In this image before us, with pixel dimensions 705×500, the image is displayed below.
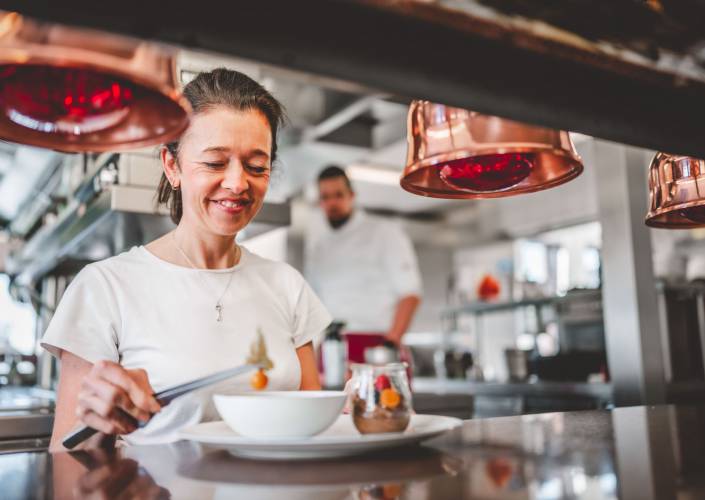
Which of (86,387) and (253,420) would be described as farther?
(86,387)

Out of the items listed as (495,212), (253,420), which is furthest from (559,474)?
(495,212)

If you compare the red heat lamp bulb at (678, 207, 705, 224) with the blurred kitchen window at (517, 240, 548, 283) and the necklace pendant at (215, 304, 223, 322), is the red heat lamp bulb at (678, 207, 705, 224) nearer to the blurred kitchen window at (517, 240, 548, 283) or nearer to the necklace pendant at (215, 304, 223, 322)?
the necklace pendant at (215, 304, 223, 322)

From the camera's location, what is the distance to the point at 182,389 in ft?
2.74

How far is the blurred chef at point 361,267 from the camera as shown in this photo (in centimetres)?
354

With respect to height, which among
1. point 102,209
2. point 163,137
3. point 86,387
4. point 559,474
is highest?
point 102,209

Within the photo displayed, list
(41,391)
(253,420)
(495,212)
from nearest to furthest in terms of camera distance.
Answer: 1. (253,420)
2. (41,391)
3. (495,212)

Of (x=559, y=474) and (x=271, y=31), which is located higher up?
(x=271, y=31)

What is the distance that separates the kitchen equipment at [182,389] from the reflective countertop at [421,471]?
56 millimetres

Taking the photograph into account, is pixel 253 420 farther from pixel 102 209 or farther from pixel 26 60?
pixel 102 209

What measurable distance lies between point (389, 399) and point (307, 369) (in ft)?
2.17

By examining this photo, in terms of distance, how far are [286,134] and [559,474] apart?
10.3ft

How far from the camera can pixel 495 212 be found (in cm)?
749

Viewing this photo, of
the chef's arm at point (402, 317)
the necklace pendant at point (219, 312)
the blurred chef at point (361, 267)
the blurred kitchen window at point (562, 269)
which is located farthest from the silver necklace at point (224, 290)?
the blurred kitchen window at point (562, 269)

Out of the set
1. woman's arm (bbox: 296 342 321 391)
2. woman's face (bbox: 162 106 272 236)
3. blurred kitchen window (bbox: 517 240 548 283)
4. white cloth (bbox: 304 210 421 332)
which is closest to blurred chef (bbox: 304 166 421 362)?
white cloth (bbox: 304 210 421 332)
